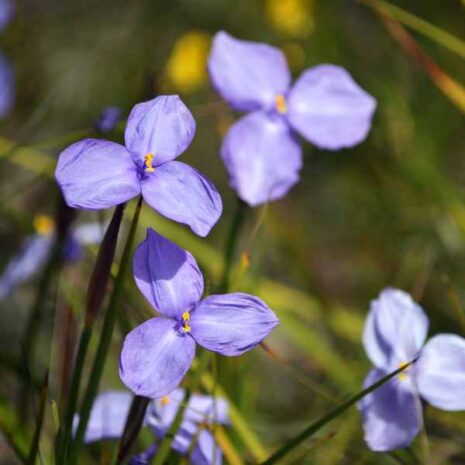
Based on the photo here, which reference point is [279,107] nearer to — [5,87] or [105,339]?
[105,339]

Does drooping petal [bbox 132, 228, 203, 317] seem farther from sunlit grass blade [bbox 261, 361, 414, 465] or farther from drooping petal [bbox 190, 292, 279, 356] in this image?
sunlit grass blade [bbox 261, 361, 414, 465]

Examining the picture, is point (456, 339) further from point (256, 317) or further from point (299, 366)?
point (299, 366)

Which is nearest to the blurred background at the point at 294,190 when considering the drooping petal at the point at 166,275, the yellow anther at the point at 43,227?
the yellow anther at the point at 43,227

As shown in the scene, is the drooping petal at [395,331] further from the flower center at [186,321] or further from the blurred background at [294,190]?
the flower center at [186,321]

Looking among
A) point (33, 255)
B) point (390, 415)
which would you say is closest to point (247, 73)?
point (33, 255)

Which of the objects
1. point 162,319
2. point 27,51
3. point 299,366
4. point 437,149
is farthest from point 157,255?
point 27,51

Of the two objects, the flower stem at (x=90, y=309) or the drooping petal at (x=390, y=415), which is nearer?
the flower stem at (x=90, y=309)
